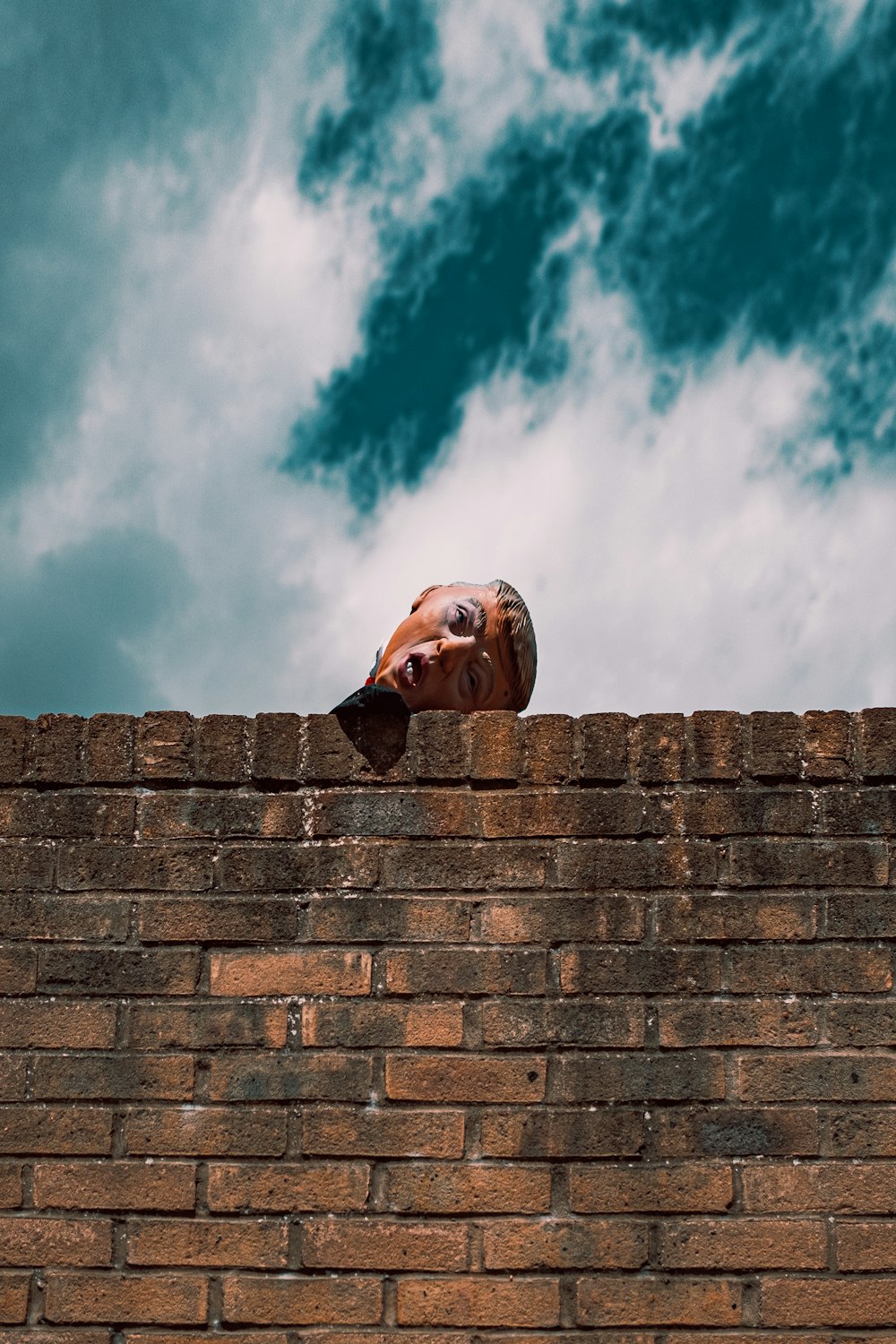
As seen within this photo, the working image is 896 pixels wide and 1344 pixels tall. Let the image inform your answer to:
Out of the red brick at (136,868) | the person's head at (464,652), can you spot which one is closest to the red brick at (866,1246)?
the red brick at (136,868)

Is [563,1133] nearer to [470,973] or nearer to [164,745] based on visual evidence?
[470,973]

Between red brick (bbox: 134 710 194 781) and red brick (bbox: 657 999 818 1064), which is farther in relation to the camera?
red brick (bbox: 134 710 194 781)

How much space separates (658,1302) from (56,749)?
6.83 feet

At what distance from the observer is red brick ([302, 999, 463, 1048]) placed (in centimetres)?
293

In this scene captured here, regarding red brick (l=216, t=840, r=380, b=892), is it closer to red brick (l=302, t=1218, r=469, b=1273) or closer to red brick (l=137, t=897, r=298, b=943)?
red brick (l=137, t=897, r=298, b=943)

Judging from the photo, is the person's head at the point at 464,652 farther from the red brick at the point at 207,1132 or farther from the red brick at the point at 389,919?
the red brick at the point at 207,1132

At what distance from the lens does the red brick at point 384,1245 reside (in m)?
2.81

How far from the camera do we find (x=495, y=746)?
10.2ft

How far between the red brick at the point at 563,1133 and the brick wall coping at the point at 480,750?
2.72 ft

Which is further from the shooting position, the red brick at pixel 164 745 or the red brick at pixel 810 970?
the red brick at pixel 164 745

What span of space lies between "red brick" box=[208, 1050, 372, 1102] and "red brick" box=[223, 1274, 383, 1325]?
43 cm

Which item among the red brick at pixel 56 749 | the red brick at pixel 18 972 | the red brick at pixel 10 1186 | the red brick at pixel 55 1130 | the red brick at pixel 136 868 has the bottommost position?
the red brick at pixel 10 1186

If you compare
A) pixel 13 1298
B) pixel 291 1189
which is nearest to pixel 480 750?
pixel 291 1189

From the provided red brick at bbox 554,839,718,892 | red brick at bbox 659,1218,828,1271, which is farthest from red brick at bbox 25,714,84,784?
red brick at bbox 659,1218,828,1271
